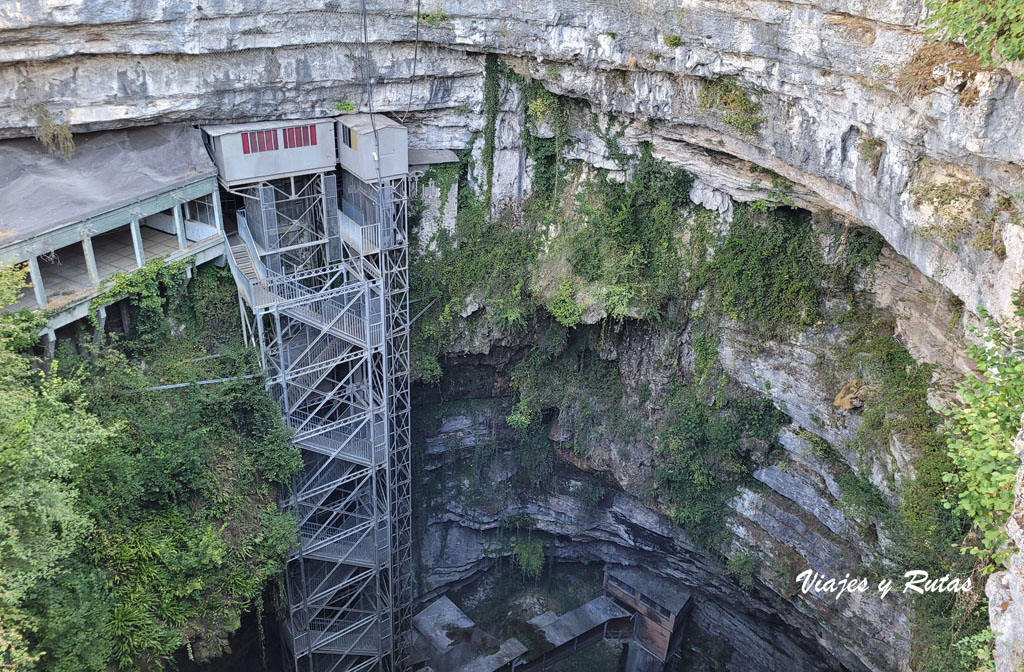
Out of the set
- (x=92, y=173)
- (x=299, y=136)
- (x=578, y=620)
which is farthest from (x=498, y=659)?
(x=92, y=173)

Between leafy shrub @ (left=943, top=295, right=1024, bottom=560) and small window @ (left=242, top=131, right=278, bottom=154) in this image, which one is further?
small window @ (left=242, top=131, right=278, bottom=154)

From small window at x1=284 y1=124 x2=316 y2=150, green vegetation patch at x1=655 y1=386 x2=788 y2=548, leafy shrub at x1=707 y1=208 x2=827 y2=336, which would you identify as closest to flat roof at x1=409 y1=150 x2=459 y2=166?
small window at x1=284 y1=124 x2=316 y2=150

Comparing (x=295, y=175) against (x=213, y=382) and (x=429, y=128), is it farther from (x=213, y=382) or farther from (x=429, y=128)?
(x=213, y=382)

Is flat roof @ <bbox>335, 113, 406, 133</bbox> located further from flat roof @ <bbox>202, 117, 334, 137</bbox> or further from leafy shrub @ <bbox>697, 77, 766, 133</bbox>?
leafy shrub @ <bbox>697, 77, 766, 133</bbox>

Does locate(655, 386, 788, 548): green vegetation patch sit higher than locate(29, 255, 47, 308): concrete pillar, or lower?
lower

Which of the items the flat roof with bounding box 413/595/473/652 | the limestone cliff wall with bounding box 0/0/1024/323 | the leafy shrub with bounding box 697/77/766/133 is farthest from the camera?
the flat roof with bounding box 413/595/473/652

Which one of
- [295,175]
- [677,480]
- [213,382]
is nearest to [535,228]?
[295,175]
